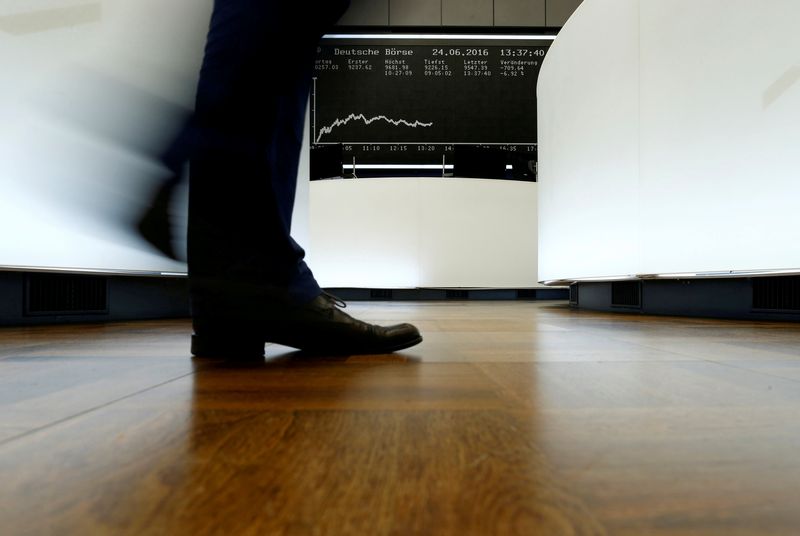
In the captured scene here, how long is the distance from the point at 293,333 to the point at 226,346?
11 cm

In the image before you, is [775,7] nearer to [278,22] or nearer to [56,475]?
[278,22]

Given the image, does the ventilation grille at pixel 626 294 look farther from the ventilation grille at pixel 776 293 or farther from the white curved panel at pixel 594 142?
the ventilation grille at pixel 776 293

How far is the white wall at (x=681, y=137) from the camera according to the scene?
1320mm

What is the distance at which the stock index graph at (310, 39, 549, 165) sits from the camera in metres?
5.45

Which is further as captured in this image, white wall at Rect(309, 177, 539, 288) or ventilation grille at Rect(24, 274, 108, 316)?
white wall at Rect(309, 177, 539, 288)

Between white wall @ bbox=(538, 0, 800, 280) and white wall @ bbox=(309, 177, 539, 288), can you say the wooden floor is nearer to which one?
white wall @ bbox=(538, 0, 800, 280)

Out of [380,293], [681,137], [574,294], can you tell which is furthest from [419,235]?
[681,137]

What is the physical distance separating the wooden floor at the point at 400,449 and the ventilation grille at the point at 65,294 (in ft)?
3.14

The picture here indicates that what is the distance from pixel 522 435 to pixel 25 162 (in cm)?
154

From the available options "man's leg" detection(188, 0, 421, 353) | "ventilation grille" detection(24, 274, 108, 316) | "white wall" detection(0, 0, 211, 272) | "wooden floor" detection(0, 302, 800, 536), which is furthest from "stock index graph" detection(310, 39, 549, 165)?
"wooden floor" detection(0, 302, 800, 536)

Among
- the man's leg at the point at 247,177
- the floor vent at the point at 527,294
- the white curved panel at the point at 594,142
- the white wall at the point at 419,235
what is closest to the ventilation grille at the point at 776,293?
the white curved panel at the point at 594,142

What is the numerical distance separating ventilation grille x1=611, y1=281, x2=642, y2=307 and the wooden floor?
55.6 inches

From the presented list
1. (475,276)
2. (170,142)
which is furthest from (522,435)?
(475,276)

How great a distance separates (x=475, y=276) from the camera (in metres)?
4.05
